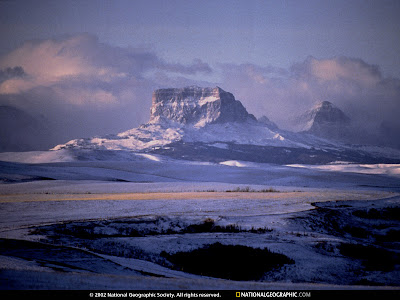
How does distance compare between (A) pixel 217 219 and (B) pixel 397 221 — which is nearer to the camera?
(A) pixel 217 219

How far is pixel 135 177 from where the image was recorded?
7938cm

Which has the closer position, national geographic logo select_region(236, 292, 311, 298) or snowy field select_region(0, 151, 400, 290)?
national geographic logo select_region(236, 292, 311, 298)

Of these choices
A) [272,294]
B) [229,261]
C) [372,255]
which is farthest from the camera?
[372,255]

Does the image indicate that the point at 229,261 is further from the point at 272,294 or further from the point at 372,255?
the point at 272,294

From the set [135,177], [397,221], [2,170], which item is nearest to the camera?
[397,221]

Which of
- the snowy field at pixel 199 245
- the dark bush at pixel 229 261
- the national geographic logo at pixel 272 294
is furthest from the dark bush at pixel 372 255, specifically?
the national geographic logo at pixel 272 294

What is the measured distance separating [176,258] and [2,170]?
6345 centimetres

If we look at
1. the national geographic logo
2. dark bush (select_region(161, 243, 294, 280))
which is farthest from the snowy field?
the national geographic logo

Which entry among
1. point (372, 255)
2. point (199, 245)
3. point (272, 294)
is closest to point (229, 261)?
point (199, 245)

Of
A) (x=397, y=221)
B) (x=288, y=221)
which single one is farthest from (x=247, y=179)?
(x=288, y=221)

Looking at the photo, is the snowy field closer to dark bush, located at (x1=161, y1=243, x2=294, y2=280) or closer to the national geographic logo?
dark bush, located at (x1=161, y1=243, x2=294, y2=280)

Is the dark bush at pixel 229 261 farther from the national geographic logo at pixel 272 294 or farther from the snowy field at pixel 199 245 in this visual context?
the national geographic logo at pixel 272 294

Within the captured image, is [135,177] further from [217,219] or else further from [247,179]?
[217,219]

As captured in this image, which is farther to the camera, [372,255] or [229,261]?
[372,255]
